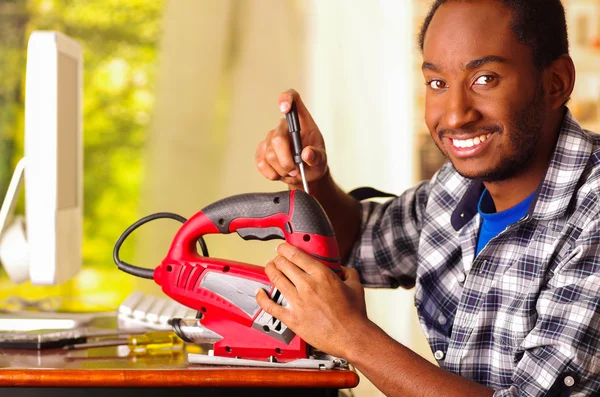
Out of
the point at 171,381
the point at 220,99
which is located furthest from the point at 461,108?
the point at 220,99

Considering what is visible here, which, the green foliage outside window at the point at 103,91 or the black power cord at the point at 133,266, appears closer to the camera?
the black power cord at the point at 133,266

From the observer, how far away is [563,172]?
127 cm

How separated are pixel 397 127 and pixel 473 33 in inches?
75.9

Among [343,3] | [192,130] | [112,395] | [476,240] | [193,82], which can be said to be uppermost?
[343,3]

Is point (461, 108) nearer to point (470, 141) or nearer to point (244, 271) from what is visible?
point (470, 141)

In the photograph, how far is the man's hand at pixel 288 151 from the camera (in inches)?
54.0

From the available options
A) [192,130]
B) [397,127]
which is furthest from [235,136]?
[397,127]

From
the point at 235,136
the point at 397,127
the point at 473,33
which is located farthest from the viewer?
the point at 235,136

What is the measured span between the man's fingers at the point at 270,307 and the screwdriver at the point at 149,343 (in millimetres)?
228

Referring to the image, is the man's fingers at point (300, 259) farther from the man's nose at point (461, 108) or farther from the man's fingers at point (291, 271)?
the man's nose at point (461, 108)

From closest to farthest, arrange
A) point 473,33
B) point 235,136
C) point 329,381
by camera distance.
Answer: point 329,381 → point 473,33 → point 235,136

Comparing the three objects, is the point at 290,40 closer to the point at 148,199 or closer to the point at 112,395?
the point at 148,199

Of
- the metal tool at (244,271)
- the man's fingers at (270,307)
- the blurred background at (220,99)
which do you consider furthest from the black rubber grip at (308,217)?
the blurred background at (220,99)

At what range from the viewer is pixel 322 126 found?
10.5ft
